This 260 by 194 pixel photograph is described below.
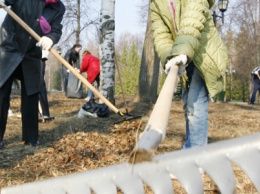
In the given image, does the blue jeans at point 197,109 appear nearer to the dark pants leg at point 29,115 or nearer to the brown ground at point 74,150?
the brown ground at point 74,150

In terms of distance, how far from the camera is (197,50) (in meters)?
3.11

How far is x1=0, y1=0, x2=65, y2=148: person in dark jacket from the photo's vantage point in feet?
14.4

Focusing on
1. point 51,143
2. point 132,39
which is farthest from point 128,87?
point 51,143

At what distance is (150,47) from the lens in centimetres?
1046

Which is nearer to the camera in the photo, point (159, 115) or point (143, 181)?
point (143, 181)

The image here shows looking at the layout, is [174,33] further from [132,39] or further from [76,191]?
[132,39]

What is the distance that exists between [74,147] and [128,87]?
53.5m

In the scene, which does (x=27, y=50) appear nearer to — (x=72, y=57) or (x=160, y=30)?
(x=160, y=30)

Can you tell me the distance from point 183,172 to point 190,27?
195 cm

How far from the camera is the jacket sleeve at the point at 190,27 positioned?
103 inches

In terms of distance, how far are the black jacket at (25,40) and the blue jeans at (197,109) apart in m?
1.80

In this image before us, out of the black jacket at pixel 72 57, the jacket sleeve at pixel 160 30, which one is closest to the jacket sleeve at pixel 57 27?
the jacket sleeve at pixel 160 30

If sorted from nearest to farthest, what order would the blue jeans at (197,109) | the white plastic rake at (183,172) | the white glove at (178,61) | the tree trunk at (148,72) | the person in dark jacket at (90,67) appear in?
the white plastic rake at (183,172) → the white glove at (178,61) → the blue jeans at (197,109) → the tree trunk at (148,72) → the person in dark jacket at (90,67)

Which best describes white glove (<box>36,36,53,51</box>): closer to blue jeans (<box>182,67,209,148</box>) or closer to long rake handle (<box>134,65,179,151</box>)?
blue jeans (<box>182,67,209,148</box>)
